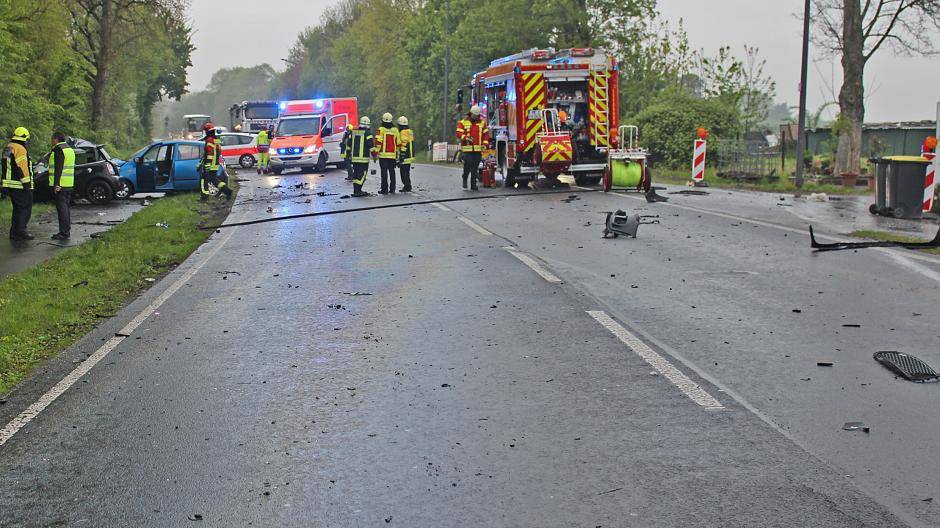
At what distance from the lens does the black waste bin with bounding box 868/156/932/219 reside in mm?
17891

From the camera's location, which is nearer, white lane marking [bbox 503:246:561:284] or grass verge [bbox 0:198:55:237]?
white lane marking [bbox 503:246:561:284]

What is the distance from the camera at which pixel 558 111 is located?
2456cm

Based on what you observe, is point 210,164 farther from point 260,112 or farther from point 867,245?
point 260,112

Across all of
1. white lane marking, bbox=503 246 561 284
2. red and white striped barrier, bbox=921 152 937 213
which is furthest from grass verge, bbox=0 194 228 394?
red and white striped barrier, bbox=921 152 937 213

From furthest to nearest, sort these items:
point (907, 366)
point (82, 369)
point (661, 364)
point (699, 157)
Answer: point (699, 157) < point (82, 369) < point (661, 364) < point (907, 366)

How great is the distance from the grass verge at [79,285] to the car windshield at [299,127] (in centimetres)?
1962

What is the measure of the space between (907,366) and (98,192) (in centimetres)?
2164

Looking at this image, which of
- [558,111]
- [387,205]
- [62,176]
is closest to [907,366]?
[62,176]

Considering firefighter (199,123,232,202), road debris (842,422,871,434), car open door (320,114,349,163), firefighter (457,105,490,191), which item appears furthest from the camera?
car open door (320,114,349,163)

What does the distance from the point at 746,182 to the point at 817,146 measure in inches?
1276

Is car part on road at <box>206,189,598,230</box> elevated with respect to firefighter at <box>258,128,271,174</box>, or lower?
lower

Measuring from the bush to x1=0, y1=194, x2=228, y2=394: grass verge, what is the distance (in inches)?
822

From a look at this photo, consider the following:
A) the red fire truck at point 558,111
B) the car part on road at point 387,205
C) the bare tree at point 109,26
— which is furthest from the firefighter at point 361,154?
the bare tree at point 109,26

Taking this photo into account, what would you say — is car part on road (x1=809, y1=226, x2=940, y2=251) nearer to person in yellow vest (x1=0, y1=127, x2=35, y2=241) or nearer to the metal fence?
person in yellow vest (x1=0, y1=127, x2=35, y2=241)
